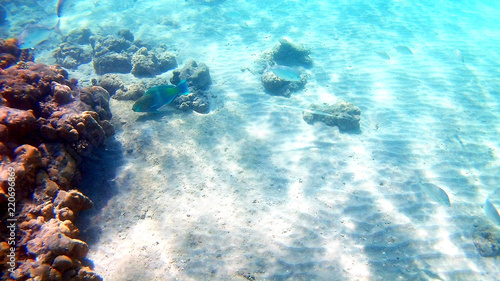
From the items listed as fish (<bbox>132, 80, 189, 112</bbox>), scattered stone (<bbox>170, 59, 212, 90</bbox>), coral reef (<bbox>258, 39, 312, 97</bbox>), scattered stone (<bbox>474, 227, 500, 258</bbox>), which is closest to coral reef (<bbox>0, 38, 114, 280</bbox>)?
fish (<bbox>132, 80, 189, 112</bbox>)

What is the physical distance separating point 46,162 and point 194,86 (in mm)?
4241

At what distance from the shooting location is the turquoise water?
3324 mm

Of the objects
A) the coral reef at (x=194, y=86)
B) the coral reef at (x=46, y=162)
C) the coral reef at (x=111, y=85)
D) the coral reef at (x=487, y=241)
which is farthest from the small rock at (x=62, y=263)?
the coral reef at (x=487, y=241)

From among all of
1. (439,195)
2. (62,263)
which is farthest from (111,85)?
(439,195)

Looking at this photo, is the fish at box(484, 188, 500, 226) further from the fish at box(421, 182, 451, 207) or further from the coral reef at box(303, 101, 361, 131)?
the coral reef at box(303, 101, 361, 131)

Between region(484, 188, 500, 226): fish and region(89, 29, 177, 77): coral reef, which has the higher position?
region(89, 29, 177, 77): coral reef

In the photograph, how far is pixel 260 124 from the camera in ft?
19.4

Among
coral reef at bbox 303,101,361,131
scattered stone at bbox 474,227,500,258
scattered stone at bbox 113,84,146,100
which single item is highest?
scattered stone at bbox 113,84,146,100

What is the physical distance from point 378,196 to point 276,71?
140 inches

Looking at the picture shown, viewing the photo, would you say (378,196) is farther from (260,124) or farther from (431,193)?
(260,124)

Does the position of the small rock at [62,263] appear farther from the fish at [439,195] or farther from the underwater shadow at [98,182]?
the fish at [439,195]

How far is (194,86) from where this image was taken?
6.73 m

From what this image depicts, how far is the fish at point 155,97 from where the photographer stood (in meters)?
4.74

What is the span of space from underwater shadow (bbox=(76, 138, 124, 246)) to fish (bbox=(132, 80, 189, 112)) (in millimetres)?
911
